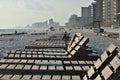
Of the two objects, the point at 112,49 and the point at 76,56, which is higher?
the point at 112,49

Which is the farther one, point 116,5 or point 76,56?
point 116,5

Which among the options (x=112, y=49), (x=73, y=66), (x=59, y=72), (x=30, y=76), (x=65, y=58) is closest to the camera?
(x=112, y=49)

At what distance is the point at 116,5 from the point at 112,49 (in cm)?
16241

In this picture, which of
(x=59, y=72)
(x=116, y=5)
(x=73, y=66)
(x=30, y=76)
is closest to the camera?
(x=30, y=76)

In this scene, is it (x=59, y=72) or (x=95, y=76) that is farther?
(x=59, y=72)

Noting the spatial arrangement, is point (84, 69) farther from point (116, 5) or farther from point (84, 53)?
point (116, 5)

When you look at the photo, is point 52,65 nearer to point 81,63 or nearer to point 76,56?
point 81,63

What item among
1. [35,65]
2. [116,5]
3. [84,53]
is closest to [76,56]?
[84,53]

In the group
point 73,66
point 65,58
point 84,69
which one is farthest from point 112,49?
point 65,58

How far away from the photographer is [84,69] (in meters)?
10.6

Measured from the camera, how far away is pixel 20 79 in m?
8.74

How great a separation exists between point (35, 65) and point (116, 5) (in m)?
160

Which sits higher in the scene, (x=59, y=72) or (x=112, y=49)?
(x=112, y=49)

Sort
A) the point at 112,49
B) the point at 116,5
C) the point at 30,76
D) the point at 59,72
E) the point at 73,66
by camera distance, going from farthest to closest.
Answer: the point at 116,5 < the point at 73,66 < the point at 59,72 < the point at 30,76 < the point at 112,49
